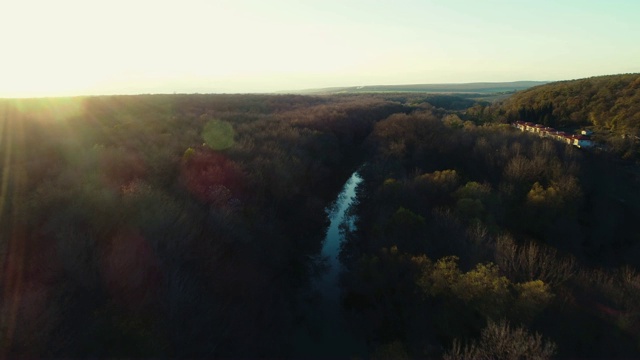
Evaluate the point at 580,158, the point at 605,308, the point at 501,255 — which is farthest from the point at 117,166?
the point at 580,158

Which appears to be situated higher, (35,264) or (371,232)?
(35,264)

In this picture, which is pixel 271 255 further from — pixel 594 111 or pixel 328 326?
pixel 594 111

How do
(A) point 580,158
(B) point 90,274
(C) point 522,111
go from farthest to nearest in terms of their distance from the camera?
(C) point 522,111 < (A) point 580,158 < (B) point 90,274

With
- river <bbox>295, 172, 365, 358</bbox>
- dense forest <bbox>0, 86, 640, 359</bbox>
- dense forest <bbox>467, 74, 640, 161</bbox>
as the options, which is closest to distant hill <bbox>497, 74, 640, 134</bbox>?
dense forest <bbox>467, 74, 640, 161</bbox>

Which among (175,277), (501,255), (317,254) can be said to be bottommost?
(317,254)

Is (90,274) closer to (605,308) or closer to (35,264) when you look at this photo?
(35,264)

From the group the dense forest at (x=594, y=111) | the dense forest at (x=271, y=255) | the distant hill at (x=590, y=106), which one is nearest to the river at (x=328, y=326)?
the dense forest at (x=271, y=255)

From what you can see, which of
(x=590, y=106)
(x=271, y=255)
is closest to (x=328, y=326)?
(x=271, y=255)

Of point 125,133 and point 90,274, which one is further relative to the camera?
point 125,133
